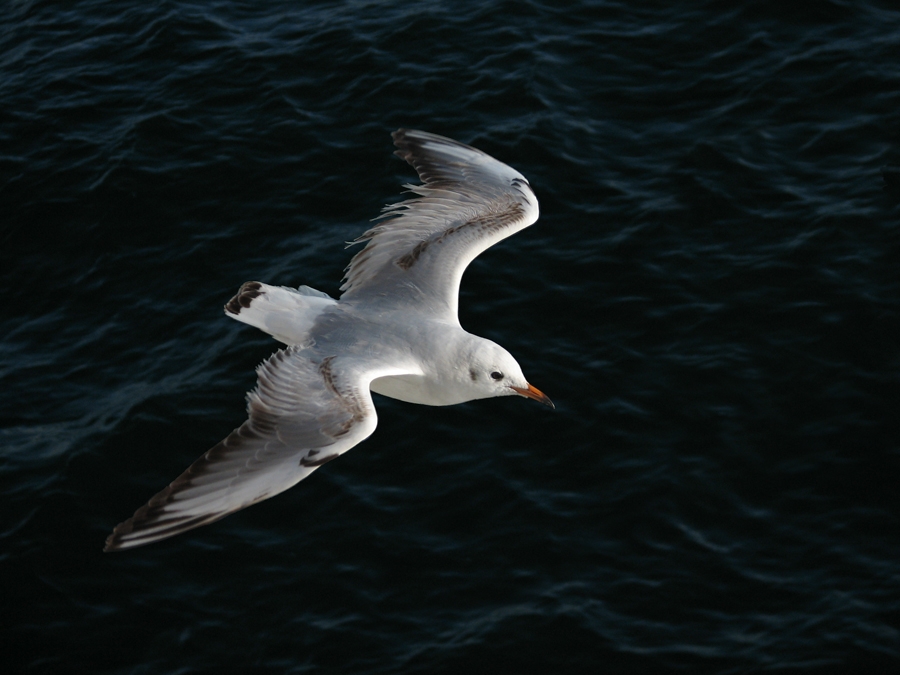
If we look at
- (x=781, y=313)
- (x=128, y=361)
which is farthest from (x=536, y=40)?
(x=128, y=361)

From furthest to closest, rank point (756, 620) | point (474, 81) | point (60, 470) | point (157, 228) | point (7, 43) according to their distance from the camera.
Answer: point (7, 43) → point (474, 81) → point (157, 228) → point (60, 470) → point (756, 620)

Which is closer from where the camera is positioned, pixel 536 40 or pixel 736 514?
pixel 736 514

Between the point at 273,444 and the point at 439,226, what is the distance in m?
3.45

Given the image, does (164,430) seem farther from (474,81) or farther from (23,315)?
(474,81)

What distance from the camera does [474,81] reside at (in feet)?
52.0

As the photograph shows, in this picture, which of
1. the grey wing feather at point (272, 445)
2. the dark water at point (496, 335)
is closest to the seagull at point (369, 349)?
the grey wing feather at point (272, 445)

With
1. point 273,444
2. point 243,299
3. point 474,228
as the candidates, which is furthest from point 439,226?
point 273,444

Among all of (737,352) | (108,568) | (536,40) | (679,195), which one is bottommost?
(108,568)

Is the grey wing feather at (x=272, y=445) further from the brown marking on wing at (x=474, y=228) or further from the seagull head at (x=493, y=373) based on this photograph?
the brown marking on wing at (x=474, y=228)

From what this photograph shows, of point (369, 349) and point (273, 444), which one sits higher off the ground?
point (369, 349)

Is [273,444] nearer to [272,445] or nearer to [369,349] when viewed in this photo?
[272,445]

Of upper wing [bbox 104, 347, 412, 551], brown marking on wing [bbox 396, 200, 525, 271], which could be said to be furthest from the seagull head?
brown marking on wing [bbox 396, 200, 525, 271]

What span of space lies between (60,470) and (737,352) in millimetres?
7209

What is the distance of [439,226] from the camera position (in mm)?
11102
